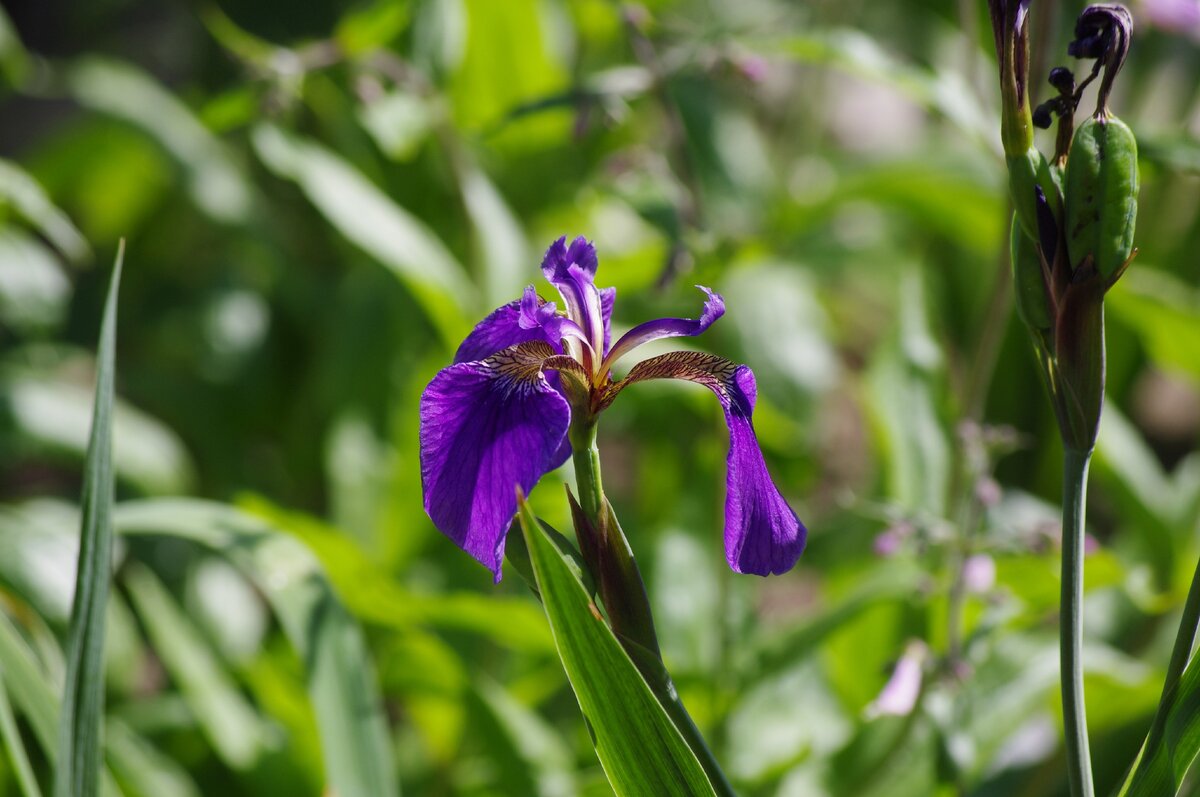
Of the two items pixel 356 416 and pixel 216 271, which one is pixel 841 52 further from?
pixel 216 271

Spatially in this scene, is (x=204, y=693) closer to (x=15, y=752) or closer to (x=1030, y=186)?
(x=15, y=752)

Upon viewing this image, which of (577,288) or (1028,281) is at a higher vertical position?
(577,288)

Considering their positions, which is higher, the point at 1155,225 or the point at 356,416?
the point at 356,416

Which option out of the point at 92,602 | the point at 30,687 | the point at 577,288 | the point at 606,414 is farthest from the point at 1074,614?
the point at 606,414

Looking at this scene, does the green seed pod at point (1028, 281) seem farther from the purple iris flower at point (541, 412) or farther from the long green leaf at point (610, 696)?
the long green leaf at point (610, 696)

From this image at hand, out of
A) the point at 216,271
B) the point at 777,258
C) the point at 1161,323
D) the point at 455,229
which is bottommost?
the point at 1161,323

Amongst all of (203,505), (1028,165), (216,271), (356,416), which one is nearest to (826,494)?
(356,416)
